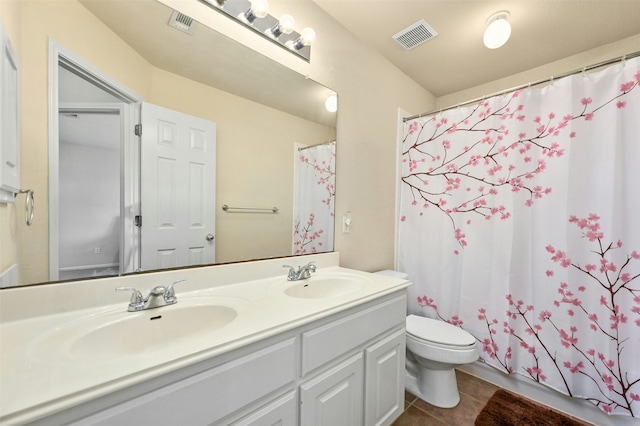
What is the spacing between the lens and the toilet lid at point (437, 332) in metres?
1.51

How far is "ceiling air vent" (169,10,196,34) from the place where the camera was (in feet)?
3.54

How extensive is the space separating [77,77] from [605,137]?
2426 mm

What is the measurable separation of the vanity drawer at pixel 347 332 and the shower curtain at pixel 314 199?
56 cm

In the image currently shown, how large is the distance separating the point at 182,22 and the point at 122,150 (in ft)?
2.02

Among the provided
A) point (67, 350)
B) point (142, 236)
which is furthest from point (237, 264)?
point (67, 350)

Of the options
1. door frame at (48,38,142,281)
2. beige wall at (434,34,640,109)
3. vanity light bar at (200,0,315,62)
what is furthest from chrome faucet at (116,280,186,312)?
beige wall at (434,34,640,109)

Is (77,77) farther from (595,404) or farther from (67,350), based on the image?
(595,404)

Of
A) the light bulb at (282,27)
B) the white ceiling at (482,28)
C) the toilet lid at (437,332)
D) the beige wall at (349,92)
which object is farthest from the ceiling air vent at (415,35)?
the toilet lid at (437,332)

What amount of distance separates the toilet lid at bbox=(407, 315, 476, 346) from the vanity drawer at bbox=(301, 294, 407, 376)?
0.37 metres

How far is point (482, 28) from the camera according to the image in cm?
171

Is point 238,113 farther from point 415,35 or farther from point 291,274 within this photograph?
point 415,35

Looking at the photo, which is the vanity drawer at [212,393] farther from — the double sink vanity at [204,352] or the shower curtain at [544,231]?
the shower curtain at [544,231]

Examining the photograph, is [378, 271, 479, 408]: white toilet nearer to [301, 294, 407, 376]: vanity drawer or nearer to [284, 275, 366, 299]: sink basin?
[301, 294, 407, 376]: vanity drawer

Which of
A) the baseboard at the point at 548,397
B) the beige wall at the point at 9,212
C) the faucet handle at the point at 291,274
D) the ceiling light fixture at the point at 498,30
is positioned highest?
the ceiling light fixture at the point at 498,30
